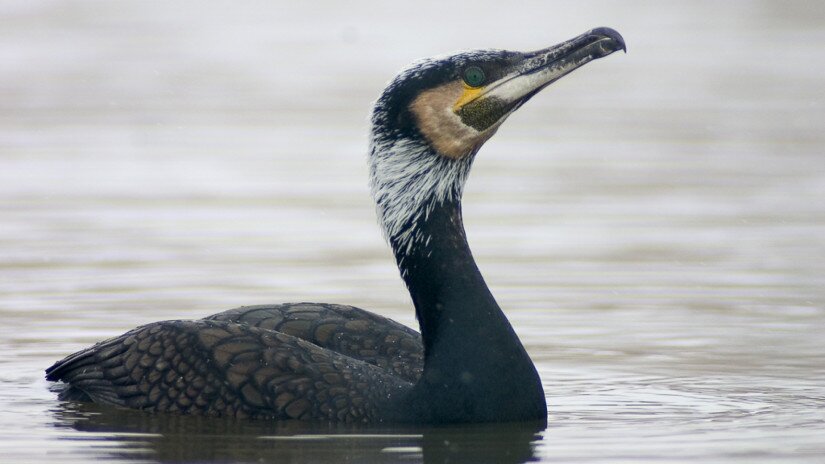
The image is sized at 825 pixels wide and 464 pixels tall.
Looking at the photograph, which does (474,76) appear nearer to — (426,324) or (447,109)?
(447,109)

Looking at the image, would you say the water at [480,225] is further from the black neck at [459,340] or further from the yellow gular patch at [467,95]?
the yellow gular patch at [467,95]

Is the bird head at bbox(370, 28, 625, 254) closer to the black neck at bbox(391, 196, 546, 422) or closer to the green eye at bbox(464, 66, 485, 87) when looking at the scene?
the green eye at bbox(464, 66, 485, 87)

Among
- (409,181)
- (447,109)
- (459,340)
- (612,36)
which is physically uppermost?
(612,36)

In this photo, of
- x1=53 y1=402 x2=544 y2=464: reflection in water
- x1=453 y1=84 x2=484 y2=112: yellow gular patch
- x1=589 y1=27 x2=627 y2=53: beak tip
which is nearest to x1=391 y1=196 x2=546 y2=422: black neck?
x1=53 y1=402 x2=544 y2=464: reflection in water

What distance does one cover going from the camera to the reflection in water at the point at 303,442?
8.88 meters

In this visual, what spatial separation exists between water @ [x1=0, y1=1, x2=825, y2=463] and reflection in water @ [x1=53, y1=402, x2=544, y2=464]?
19 mm

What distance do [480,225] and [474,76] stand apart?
237 inches

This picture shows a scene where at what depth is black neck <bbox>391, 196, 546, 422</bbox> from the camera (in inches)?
362

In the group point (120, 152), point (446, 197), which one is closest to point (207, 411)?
point (446, 197)

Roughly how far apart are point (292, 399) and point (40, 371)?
2149 mm

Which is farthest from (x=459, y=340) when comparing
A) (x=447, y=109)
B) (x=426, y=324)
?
(x=447, y=109)

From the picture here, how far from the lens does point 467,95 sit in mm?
9219

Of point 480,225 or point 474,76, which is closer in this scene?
point 474,76

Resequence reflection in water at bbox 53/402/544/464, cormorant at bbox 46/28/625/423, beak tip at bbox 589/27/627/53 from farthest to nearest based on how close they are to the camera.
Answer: cormorant at bbox 46/28/625/423 → beak tip at bbox 589/27/627/53 → reflection in water at bbox 53/402/544/464
